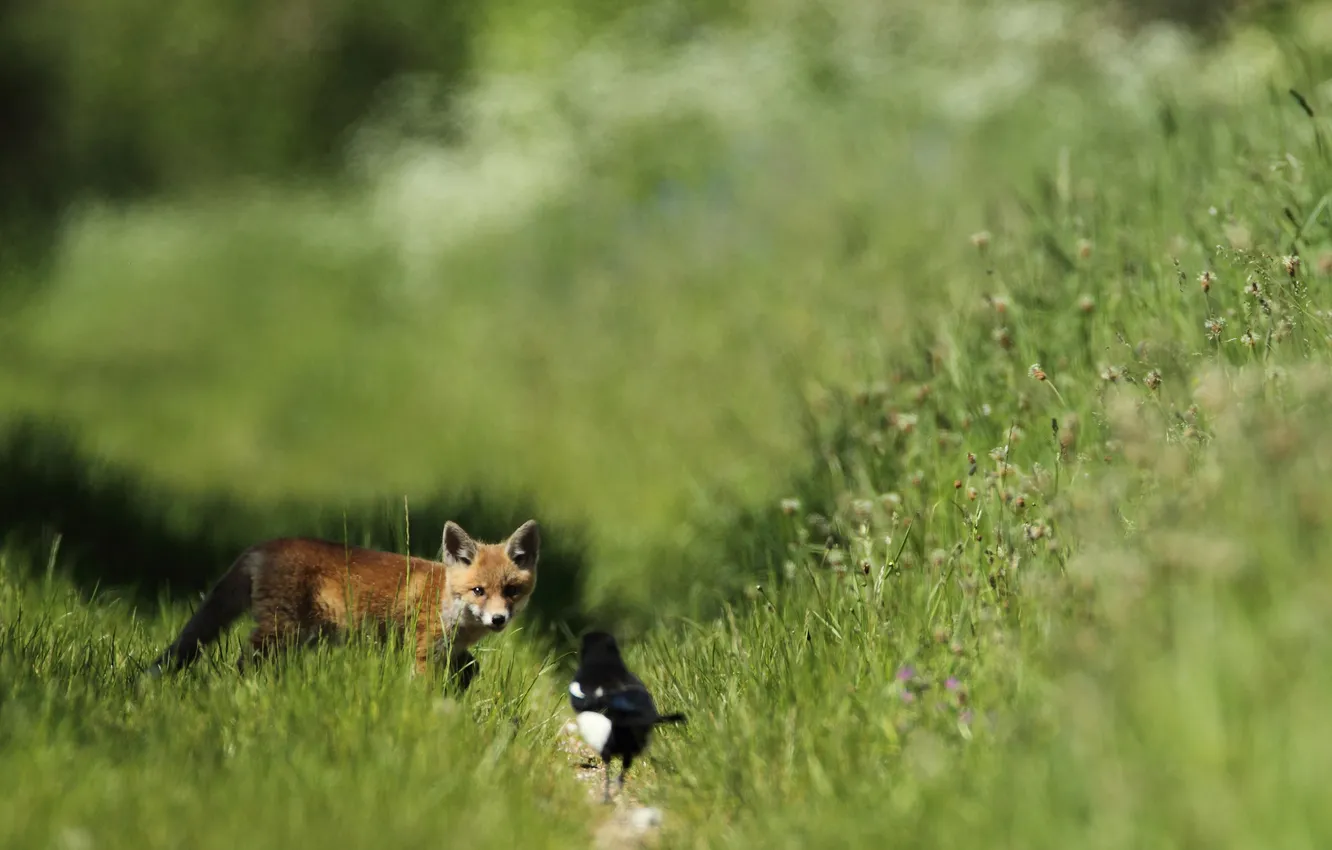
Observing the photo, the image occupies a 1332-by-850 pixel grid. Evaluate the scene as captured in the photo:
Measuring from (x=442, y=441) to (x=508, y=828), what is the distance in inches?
324

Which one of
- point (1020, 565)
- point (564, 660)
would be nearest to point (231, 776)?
point (1020, 565)

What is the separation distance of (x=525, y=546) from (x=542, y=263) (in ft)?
29.6

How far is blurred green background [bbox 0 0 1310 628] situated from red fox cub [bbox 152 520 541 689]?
1.43ft

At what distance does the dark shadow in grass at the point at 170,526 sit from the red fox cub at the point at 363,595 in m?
1.20

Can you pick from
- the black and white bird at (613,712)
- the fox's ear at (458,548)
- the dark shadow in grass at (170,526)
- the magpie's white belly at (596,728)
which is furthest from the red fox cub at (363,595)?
the dark shadow in grass at (170,526)

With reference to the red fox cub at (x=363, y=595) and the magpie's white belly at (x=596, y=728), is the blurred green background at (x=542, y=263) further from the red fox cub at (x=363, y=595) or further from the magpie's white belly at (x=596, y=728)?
the magpie's white belly at (x=596, y=728)

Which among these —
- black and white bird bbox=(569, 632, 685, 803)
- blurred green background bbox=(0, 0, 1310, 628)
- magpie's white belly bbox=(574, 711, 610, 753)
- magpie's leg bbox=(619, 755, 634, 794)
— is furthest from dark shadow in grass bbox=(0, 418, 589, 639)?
magpie's white belly bbox=(574, 711, 610, 753)

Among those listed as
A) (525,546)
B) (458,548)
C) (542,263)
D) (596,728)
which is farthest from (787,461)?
(542,263)

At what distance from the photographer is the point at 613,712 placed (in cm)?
471

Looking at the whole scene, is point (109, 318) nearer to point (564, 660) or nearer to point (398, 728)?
point (564, 660)

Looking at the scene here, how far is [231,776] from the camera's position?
4.16 meters

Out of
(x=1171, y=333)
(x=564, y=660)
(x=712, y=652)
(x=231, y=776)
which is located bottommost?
(x=564, y=660)

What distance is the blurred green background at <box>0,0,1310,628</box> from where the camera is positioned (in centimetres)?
923

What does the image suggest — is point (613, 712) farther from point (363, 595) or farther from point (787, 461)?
point (787, 461)
